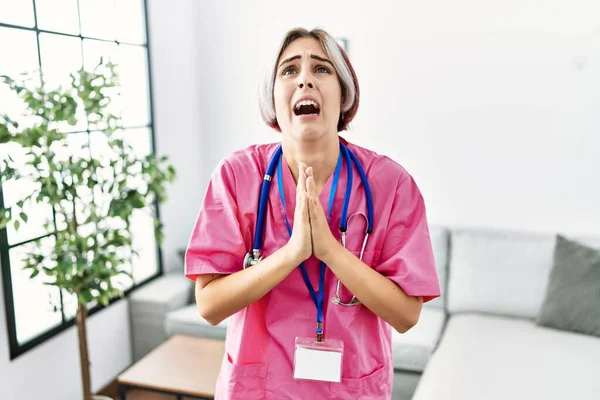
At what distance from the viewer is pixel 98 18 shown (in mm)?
2777

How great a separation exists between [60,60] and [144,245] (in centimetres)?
120

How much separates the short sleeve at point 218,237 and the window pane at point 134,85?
79.3 inches

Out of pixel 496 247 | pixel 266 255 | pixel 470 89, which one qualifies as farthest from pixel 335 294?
pixel 470 89

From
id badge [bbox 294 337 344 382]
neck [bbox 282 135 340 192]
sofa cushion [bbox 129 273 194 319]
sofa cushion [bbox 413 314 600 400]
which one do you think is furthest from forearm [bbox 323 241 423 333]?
sofa cushion [bbox 129 273 194 319]

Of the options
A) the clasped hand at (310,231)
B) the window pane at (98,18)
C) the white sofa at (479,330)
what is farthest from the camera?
the window pane at (98,18)

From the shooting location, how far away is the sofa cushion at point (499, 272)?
2818mm

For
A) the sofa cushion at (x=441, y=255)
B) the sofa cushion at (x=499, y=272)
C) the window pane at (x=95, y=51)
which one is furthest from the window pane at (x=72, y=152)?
the sofa cushion at (x=499, y=272)

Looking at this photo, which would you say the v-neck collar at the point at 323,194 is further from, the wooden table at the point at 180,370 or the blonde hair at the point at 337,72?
the wooden table at the point at 180,370

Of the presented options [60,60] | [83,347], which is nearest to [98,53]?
[60,60]

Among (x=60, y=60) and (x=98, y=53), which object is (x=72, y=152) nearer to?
(x=60, y=60)

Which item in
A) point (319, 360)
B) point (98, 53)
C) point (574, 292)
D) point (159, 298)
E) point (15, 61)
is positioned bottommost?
point (159, 298)

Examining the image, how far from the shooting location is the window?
2.21 meters

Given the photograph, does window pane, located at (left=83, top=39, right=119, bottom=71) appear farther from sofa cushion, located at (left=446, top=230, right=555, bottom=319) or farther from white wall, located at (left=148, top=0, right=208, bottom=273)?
sofa cushion, located at (left=446, top=230, right=555, bottom=319)

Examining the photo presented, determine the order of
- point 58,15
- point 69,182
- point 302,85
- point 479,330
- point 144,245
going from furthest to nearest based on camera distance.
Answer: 1. point 144,245
2. point 479,330
3. point 58,15
4. point 69,182
5. point 302,85
